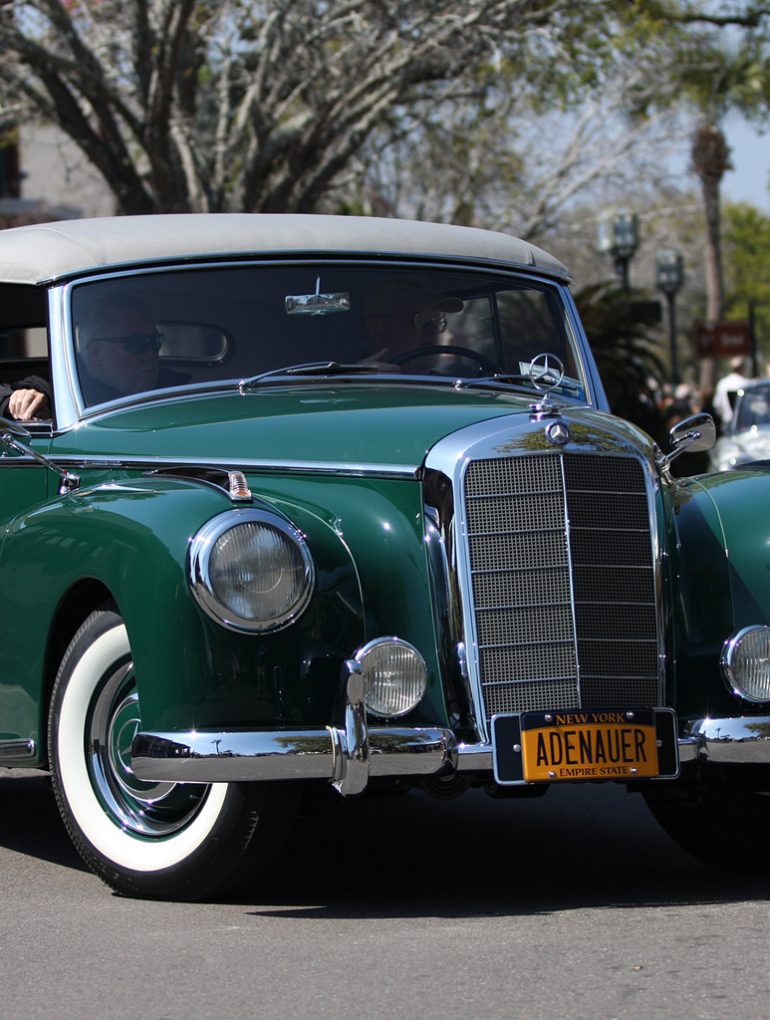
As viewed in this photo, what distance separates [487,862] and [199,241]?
7.24 feet

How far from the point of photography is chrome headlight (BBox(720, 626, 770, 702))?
194 inches

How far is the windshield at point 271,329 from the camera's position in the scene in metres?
5.66

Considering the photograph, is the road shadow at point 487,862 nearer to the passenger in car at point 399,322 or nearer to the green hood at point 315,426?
the green hood at point 315,426

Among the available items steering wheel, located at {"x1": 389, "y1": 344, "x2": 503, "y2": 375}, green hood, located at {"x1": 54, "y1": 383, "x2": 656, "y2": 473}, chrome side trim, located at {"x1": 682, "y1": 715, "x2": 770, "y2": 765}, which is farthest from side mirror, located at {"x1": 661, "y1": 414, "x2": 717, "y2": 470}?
chrome side trim, located at {"x1": 682, "y1": 715, "x2": 770, "y2": 765}

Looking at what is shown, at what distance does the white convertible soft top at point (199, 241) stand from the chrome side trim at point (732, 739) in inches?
83.6

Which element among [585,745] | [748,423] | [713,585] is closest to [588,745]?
[585,745]

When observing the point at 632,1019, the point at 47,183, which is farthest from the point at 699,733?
the point at 47,183

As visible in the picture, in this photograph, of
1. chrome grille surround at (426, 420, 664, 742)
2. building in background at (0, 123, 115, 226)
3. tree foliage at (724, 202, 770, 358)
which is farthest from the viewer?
tree foliage at (724, 202, 770, 358)

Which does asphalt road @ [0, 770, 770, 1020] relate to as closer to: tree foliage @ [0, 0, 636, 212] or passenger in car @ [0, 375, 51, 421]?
passenger in car @ [0, 375, 51, 421]

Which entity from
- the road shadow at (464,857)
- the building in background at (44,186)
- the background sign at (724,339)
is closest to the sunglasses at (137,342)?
the road shadow at (464,857)

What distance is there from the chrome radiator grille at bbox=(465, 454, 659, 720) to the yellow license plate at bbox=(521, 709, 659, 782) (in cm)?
15

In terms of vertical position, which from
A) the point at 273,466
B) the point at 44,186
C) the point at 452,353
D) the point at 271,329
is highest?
the point at 44,186

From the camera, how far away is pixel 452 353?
5980 mm

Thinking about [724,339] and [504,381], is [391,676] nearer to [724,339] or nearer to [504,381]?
[504,381]
